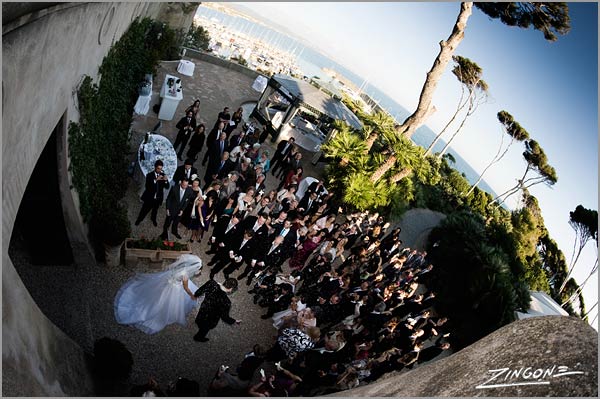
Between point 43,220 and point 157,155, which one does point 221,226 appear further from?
point 43,220

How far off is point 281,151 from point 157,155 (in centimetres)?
472

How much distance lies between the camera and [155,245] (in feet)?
27.8

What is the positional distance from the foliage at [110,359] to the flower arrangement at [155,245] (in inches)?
105

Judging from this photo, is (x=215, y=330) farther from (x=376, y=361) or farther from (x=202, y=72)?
(x=202, y=72)

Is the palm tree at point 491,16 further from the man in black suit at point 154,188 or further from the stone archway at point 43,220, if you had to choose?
the stone archway at point 43,220

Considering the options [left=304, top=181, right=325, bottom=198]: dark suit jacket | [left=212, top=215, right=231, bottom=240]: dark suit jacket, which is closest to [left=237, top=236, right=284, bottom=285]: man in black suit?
[left=212, top=215, right=231, bottom=240]: dark suit jacket

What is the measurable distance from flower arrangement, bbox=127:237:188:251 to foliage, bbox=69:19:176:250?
457mm

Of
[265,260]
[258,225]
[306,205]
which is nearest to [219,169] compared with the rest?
[306,205]

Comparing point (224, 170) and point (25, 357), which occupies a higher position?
point (224, 170)

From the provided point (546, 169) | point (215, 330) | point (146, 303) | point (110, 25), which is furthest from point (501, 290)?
point (546, 169)

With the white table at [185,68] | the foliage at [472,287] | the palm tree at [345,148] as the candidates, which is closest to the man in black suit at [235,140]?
the palm tree at [345,148]

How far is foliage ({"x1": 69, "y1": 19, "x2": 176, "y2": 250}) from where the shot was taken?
776cm

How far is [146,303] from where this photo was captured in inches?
292

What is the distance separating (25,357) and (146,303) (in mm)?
3301
